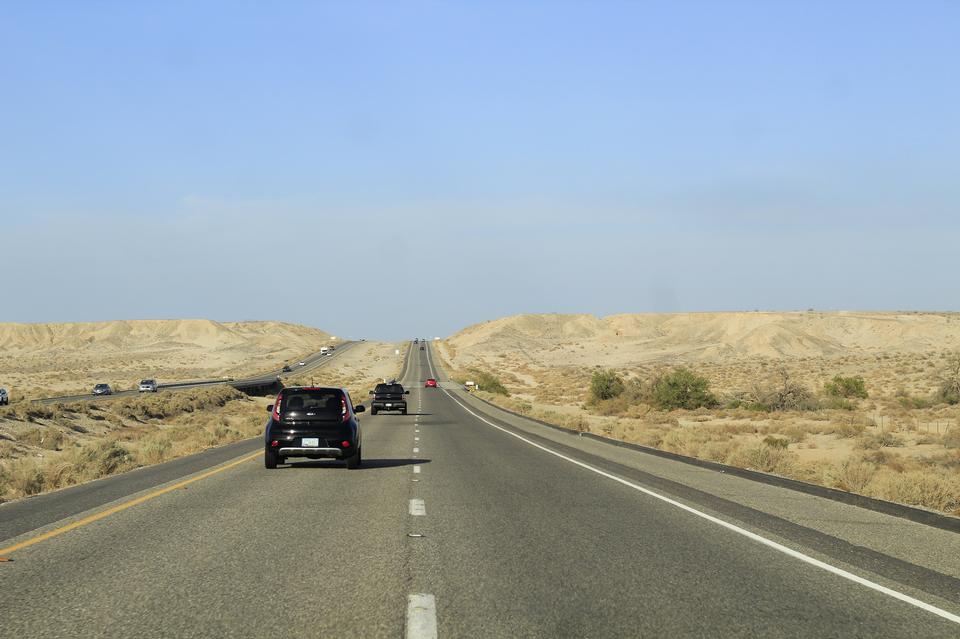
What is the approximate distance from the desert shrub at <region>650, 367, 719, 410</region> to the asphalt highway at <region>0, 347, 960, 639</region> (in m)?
37.0

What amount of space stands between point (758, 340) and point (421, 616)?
148214 mm

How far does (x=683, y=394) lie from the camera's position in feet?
173

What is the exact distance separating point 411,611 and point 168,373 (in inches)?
5648

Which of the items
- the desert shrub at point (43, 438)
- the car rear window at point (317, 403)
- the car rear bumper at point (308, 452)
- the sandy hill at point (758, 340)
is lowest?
the desert shrub at point (43, 438)

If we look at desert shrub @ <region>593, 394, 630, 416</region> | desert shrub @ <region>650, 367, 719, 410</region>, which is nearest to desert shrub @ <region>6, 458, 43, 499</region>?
desert shrub @ <region>593, 394, 630, 416</region>

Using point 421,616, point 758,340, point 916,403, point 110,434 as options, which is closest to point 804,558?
point 421,616

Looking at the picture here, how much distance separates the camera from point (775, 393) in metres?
48.0

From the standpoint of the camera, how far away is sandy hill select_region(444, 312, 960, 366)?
14075 centimetres

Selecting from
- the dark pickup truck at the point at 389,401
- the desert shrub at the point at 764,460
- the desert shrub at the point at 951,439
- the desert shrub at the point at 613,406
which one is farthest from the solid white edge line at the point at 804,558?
the desert shrub at the point at 613,406

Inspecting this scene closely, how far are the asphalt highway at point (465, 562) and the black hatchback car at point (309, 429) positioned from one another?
1771mm

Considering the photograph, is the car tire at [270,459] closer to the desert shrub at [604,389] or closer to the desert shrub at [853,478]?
the desert shrub at [853,478]

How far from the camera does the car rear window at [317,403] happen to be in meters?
18.3

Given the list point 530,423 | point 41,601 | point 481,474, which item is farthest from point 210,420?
point 41,601

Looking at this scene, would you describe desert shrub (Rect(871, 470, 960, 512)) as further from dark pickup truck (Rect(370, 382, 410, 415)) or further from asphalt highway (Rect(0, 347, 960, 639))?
dark pickup truck (Rect(370, 382, 410, 415))
